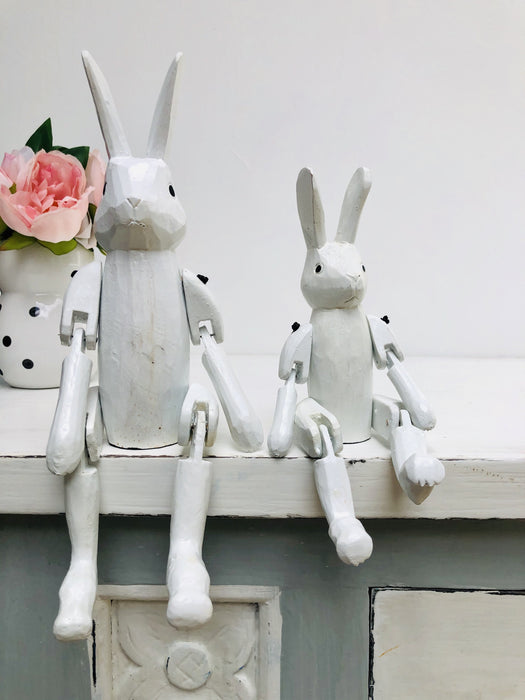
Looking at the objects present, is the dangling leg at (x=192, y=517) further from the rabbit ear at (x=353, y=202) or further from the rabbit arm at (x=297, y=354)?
the rabbit ear at (x=353, y=202)

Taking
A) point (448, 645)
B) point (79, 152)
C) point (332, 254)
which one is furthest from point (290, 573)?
point (79, 152)

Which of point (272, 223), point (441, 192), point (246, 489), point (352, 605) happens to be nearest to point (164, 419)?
point (246, 489)

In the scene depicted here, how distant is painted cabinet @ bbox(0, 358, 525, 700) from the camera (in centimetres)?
44

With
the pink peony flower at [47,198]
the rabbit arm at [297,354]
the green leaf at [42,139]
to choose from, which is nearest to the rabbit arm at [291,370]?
the rabbit arm at [297,354]

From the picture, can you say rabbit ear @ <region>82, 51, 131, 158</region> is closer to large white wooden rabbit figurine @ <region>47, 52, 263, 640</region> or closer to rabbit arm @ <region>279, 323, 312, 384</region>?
large white wooden rabbit figurine @ <region>47, 52, 263, 640</region>

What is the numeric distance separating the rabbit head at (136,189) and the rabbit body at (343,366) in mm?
128

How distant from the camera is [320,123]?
2.71 ft

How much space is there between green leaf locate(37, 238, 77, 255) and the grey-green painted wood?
289 millimetres

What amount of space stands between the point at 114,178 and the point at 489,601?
0.41 metres

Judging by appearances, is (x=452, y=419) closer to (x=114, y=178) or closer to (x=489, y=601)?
(x=489, y=601)

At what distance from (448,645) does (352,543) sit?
0.17m

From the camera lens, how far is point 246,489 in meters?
0.41

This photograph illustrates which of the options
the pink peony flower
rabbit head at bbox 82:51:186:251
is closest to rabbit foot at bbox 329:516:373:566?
rabbit head at bbox 82:51:186:251

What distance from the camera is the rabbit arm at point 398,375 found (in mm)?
418
